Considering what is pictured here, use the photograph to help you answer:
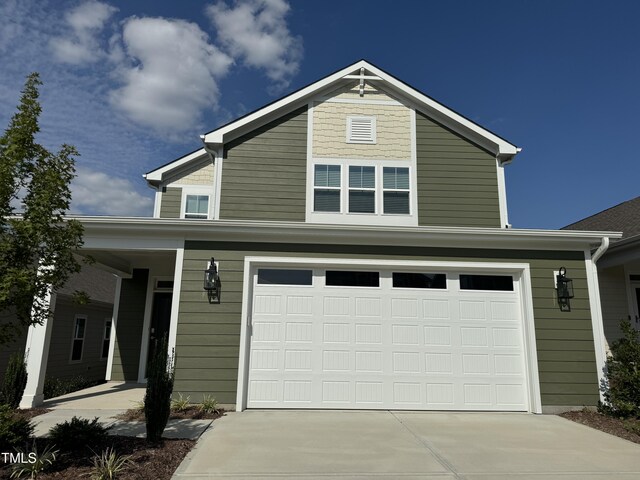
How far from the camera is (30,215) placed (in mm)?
3818

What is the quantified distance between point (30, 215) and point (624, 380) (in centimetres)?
866

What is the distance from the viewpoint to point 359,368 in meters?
7.23

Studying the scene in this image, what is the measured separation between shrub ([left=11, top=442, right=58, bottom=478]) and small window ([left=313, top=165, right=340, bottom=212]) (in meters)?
6.46

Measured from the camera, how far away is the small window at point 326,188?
9.26 meters

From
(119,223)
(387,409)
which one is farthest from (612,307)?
(119,223)

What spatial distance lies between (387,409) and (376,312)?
5.49ft

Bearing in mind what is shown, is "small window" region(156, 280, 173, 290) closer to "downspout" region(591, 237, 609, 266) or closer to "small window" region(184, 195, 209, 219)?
"small window" region(184, 195, 209, 219)

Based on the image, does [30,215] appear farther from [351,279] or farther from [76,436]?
[351,279]

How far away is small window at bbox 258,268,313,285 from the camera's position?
7.51 m

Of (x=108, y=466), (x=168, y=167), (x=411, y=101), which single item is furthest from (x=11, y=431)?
(x=411, y=101)

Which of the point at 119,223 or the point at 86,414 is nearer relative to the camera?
the point at 86,414

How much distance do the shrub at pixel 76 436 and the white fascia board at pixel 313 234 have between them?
11.5 feet

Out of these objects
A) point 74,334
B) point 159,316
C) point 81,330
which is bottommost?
point 74,334

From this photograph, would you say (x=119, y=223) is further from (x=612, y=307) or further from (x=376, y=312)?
(x=612, y=307)
